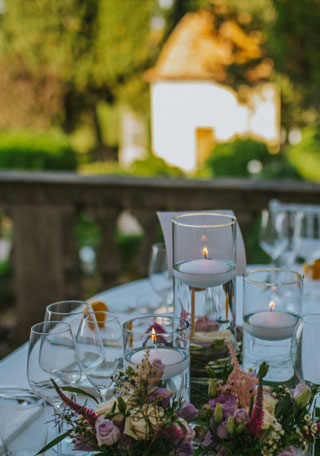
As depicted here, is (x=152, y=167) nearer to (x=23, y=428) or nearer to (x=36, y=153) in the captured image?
(x=36, y=153)

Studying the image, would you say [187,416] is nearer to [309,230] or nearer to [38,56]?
[309,230]

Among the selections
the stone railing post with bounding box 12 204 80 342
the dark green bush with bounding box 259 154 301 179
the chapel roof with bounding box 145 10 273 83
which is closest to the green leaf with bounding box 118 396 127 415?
the stone railing post with bounding box 12 204 80 342

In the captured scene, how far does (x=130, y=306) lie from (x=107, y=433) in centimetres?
99

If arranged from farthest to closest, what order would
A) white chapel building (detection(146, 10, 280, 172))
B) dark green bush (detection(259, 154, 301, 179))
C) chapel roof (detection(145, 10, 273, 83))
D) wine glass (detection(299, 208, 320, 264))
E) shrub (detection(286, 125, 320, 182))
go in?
white chapel building (detection(146, 10, 280, 172)) → chapel roof (detection(145, 10, 273, 83)) → shrub (detection(286, 125, 320, 182)) → dark green bush (detection(259, 154, 301, 179)) → wine glass (detection(299, 208, 320, 264))

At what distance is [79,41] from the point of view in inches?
723

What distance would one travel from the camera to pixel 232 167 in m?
8.16

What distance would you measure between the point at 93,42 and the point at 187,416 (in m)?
18.3

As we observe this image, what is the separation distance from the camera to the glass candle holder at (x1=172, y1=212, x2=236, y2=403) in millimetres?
1153

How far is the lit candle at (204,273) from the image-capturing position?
1147 millimetres

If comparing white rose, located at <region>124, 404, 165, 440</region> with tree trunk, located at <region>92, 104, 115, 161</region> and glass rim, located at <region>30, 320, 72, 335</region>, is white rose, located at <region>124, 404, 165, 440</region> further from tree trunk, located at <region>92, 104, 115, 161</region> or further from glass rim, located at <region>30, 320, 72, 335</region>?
tree trunk, located at <region>92, 104, 115, 161</region>

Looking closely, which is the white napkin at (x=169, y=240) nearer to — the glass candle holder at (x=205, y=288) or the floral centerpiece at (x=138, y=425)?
the glass candle holder at (x=205, y=288)

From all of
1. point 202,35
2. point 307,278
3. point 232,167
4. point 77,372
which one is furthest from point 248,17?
point 77,372

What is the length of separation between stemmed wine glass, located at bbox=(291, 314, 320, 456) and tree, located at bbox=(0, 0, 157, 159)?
17.5m

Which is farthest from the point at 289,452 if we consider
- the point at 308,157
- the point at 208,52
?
the point at 208,52
